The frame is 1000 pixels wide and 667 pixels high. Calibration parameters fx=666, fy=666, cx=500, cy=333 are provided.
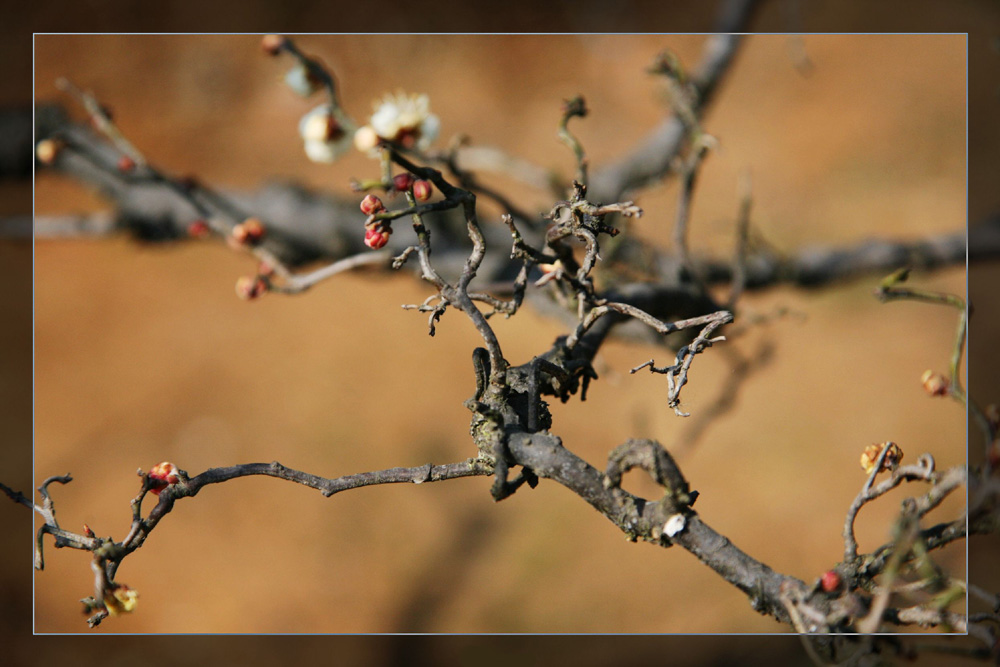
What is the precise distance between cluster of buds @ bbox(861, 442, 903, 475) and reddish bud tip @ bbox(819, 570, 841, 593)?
0.11 metres

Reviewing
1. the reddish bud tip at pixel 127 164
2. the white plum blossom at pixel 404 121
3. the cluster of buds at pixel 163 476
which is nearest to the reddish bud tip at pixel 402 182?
the white plum blossom at pixel 404 121

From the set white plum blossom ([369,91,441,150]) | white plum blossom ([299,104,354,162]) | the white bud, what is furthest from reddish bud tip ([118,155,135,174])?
the white bud

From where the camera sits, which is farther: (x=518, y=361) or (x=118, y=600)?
(x=518, y=361)

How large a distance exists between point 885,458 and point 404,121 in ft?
2.03

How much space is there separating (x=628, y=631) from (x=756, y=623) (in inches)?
18.6

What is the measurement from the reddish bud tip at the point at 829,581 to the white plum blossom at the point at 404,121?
0.61 meters

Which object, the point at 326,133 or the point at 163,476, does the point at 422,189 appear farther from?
the point at 163,476

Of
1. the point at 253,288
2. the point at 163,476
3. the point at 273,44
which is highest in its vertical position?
the point at 273,44

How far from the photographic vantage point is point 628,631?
8.23 feet

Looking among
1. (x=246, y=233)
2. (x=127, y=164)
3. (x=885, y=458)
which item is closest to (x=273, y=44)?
(x=246, y=233)

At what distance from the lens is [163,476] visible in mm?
622

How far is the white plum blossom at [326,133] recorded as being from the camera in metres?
0.84

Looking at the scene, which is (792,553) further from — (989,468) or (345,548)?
(989,468)

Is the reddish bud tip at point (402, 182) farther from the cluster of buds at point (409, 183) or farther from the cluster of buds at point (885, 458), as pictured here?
the cluster of buds at point (885, 458)
